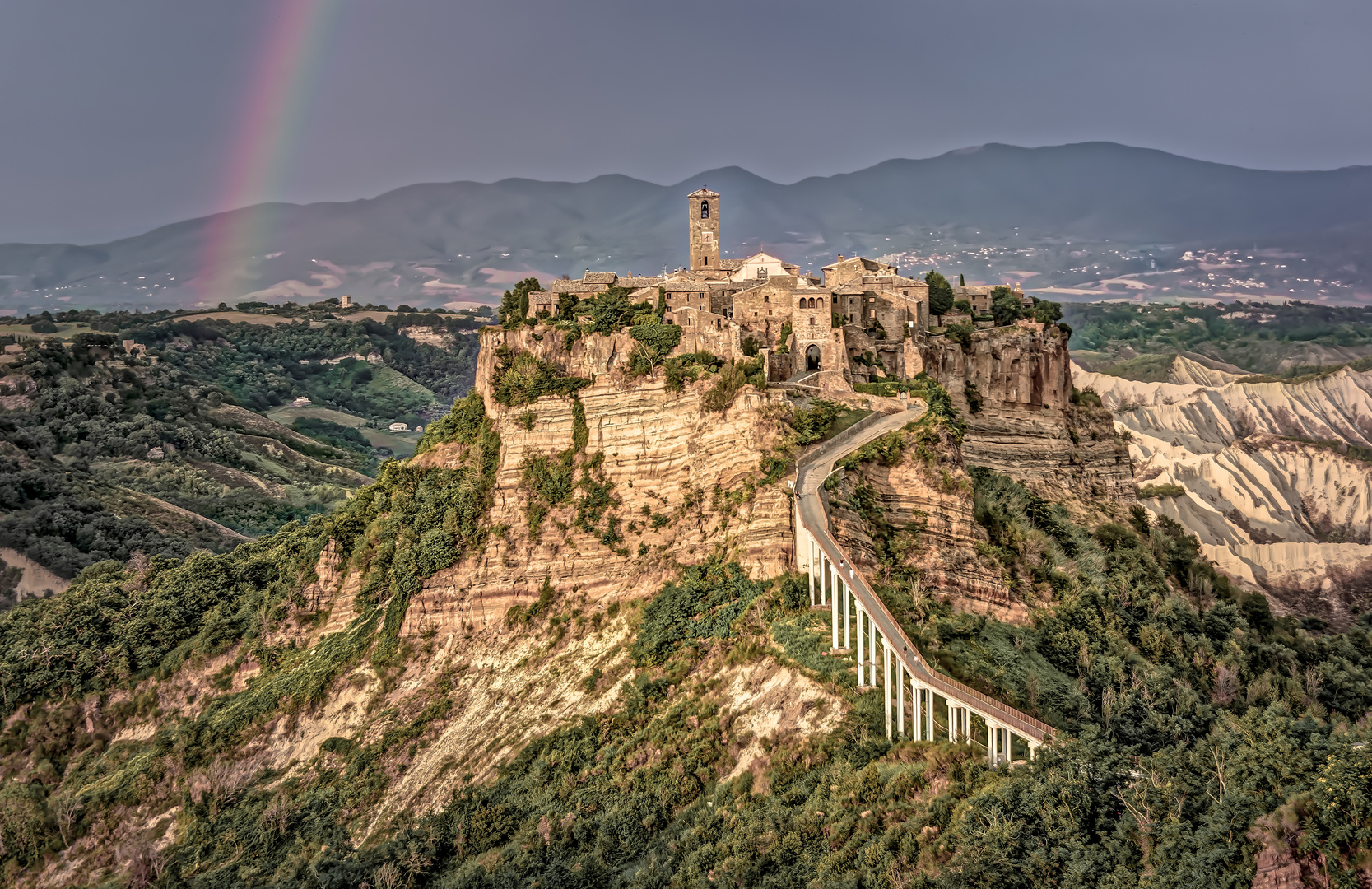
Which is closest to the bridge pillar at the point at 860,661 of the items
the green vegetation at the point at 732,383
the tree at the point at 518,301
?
the green vegetation at the point at 732,383

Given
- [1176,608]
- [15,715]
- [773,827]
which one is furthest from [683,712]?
[15,715]

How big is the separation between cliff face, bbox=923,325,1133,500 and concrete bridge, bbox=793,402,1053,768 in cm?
1718

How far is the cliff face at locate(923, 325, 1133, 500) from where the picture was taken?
1965 inches

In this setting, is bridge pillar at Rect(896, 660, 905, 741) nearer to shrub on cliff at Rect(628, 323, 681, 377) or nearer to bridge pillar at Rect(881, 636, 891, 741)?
bridge pillar at Rect(881, 636, 891, 741)

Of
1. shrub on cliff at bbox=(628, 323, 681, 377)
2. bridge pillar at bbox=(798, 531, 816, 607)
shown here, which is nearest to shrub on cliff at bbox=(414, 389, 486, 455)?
shrub on cliff at bbox=(628, 323, 681, 377)

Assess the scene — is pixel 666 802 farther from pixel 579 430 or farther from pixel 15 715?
pixel 15 715

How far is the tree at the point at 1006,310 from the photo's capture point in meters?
54.4

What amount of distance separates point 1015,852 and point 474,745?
776 inches

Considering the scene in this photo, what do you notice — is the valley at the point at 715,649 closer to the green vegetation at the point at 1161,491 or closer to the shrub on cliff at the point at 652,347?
the shrub on cliff at the point at 652,347

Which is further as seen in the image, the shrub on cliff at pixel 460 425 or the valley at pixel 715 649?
the shrub on cliff at pixel 460 425

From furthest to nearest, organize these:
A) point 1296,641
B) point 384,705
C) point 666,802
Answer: point 1296,641 < point 384,705 < point 666,802

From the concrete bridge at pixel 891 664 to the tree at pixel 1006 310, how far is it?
76.0 feet

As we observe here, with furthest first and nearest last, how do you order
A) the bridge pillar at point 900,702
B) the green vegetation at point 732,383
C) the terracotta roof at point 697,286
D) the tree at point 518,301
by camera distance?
the tree at point 518,301
the terracotta roof at point 697,286
the green vegetation at point 732,383
the bridge pillar at point 900,702

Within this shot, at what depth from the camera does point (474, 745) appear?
3647 cm
